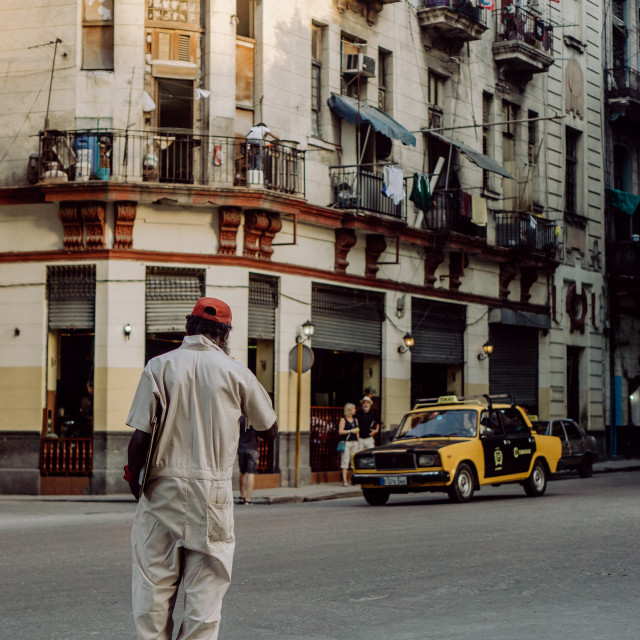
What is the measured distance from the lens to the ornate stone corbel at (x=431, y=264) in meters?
32.0

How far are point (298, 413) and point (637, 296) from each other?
67.7 feet

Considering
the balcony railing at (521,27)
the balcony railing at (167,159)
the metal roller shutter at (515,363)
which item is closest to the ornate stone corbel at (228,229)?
the balcony railing at (167,159)

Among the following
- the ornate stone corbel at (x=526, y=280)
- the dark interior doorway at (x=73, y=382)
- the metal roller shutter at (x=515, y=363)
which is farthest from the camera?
the ornate stone corbel at (x=526, y=280)

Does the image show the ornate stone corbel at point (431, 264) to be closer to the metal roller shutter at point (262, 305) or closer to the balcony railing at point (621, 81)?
the metal roller shutter at point (262, 305)

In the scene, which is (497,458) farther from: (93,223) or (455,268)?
(455,268)

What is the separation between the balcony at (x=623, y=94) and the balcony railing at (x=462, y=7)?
9919mm

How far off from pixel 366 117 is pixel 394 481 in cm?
1076

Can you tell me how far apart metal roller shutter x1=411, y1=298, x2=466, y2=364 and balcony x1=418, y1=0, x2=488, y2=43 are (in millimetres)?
6987

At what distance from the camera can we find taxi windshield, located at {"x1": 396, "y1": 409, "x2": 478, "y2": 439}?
68.3ft

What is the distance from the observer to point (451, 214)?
32.1m

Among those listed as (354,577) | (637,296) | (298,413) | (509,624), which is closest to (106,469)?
(298,413)

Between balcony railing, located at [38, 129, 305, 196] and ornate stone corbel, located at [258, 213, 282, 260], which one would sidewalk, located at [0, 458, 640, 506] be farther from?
balcony railing, located at [38, 129, 305, 196]

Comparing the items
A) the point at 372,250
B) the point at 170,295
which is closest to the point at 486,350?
the point at 372,250

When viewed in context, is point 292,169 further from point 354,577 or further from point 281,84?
point 354,577
